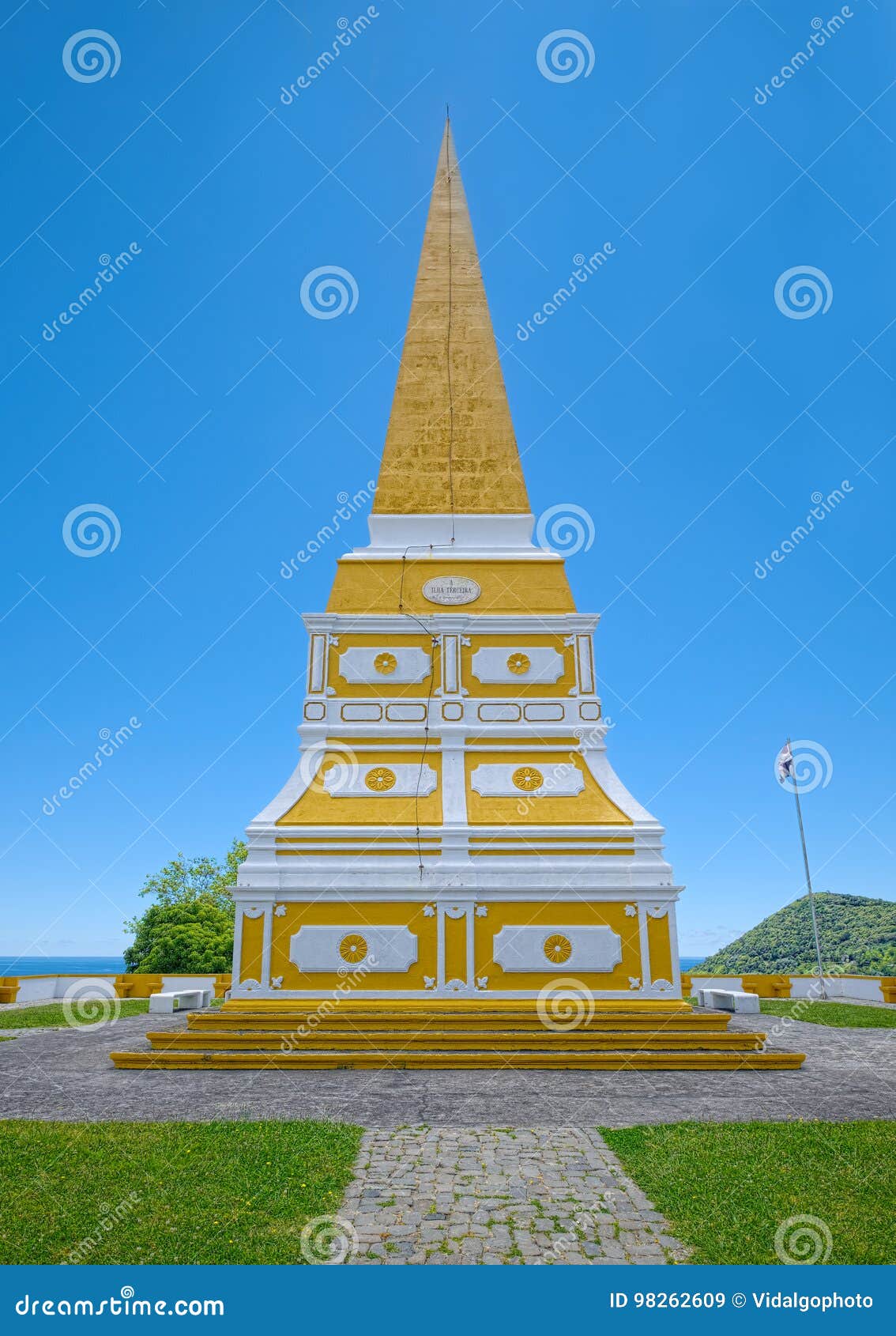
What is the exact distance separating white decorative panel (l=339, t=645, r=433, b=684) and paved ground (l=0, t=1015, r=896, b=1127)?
7.33 meters

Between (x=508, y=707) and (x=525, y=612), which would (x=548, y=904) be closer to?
(x=508, y=707)

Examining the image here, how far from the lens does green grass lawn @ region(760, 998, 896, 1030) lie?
49.9 ft

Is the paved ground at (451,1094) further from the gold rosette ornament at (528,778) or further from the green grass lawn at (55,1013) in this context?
the gold rosette ornament at (528,778)

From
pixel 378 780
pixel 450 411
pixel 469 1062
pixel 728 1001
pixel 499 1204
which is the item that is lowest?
pixel 499 1204

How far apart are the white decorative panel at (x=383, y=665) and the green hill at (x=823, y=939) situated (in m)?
28.9

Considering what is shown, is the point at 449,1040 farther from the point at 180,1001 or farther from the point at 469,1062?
the point at 180,1001

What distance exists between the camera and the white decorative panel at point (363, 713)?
52.2 ft

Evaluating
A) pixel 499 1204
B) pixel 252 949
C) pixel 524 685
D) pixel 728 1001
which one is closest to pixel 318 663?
pixel 524 685

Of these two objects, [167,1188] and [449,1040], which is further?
[449,1040]

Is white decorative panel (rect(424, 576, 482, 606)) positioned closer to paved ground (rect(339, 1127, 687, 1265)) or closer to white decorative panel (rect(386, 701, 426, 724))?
white decorative panel (rect(386, 701, 426, 724))

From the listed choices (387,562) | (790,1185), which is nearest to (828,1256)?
(790,1185)

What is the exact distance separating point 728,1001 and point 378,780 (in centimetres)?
831

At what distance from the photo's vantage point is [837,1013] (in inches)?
662

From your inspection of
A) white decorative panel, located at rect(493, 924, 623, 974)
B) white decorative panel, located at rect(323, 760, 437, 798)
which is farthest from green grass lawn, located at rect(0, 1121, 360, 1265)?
white decorative panel, located at rect(323, 760, 437, 798)
